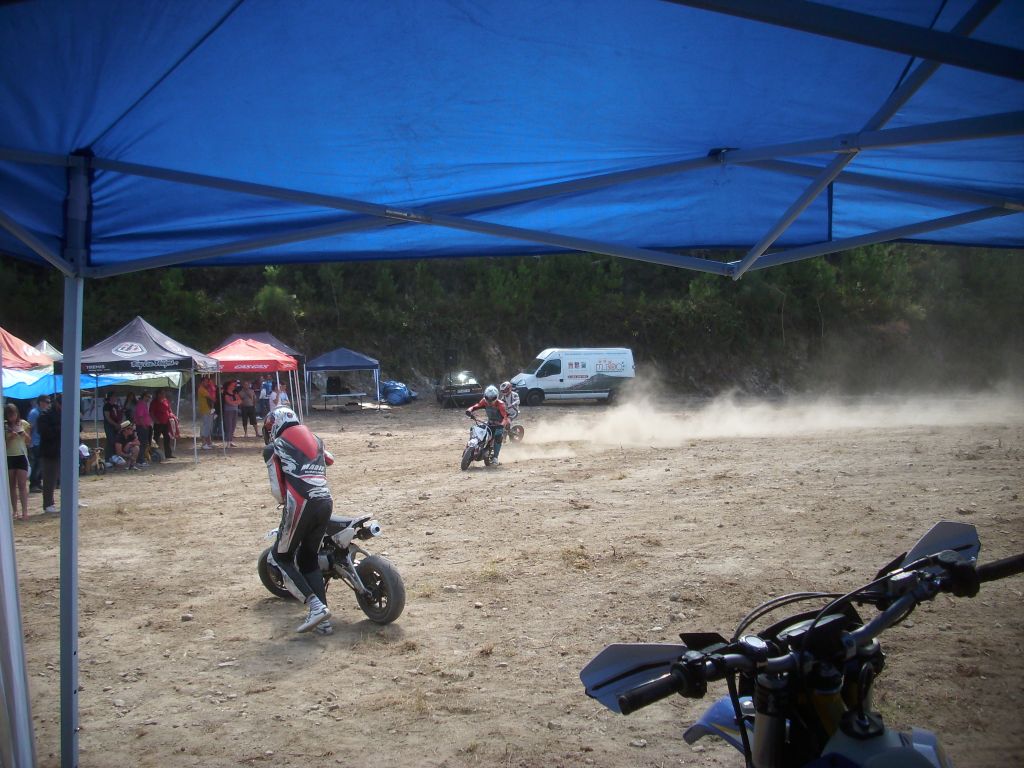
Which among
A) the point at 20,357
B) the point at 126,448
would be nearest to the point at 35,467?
the point at 20,357

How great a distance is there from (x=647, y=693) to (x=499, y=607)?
17.3ft

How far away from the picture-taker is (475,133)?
3.68 m

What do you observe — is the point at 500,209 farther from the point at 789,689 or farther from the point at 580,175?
the point at 789,689

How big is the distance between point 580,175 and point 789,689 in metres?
2.81

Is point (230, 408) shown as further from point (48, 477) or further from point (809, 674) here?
point (809, 674)

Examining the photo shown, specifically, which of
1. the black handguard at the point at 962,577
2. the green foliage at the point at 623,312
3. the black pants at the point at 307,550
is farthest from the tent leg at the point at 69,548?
the green foliage at the point at 623,312

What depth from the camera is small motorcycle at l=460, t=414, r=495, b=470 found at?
1586 centimetres

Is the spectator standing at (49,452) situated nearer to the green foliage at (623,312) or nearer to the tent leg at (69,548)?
the tent leg at (69,548)

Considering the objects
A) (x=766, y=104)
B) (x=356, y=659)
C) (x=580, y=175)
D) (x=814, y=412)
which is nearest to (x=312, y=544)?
(x=356, y=659)

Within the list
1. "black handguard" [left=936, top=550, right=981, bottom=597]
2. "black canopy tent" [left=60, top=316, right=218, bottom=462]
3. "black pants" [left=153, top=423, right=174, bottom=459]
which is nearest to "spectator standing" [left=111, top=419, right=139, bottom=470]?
"black pants" [left=153, top=423, right=174, bottom=459]

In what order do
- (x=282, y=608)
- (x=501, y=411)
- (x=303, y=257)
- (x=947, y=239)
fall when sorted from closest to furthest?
(x=303, y=257)
(x=947, y=239)
(x=282, y=608)
(x=501, y=411)

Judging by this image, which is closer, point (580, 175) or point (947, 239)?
point (580, 175)

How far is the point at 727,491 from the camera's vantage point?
1222cm

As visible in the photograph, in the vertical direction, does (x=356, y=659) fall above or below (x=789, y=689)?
below
